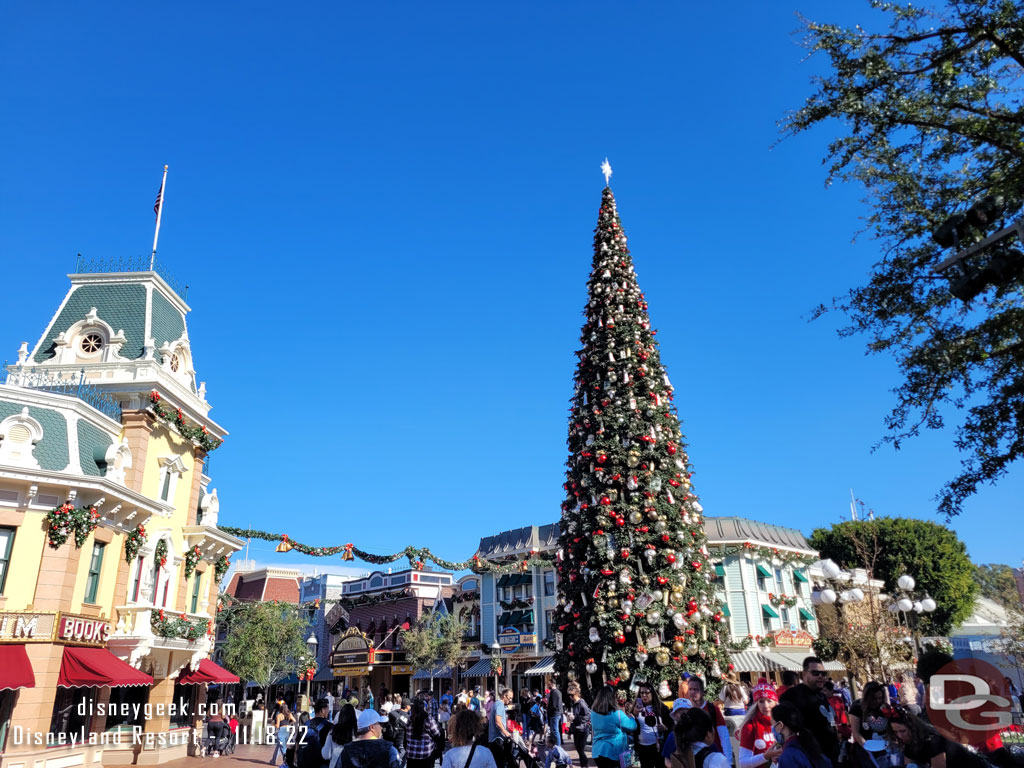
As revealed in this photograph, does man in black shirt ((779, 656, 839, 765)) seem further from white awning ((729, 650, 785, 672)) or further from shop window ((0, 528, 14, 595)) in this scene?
white awning ((729, 650, 785, 672))

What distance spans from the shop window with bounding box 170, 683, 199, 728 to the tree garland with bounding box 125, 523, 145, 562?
6.82 meters

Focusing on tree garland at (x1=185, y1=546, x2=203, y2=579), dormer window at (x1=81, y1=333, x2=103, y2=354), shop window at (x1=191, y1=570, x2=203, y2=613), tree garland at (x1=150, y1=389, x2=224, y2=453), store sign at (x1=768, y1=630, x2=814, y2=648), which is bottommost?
store sign at (x1=768, y1=630, x2=814, y2=648)

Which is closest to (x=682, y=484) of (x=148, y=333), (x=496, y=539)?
(x=148, y=333)

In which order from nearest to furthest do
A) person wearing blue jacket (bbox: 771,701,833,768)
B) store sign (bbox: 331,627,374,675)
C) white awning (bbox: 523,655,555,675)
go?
person wearing blue jacket (bbox: 771,701,833,768)
white awning (bbox: 523,655,555,675)
store sign (bbox: 331,627,374,675)

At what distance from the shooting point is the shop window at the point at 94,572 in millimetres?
18688

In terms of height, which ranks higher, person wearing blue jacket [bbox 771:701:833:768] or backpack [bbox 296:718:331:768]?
person wearing blue jacket [bbox 771:701:833:768]

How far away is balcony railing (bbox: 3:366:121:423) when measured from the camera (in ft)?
69.1

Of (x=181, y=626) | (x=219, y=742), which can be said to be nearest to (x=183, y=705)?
(x=219, y=742)

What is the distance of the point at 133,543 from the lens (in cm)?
2034

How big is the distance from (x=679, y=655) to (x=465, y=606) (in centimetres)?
3478

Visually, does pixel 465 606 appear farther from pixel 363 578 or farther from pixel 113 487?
pixel 113 487

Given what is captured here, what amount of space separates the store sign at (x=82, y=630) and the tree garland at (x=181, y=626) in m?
1.62

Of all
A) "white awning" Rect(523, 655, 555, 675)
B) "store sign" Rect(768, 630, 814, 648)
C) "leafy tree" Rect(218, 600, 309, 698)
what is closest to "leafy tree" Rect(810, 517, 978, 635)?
"store sign" Rect(768, 630, 814, 648)

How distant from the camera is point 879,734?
5.75 metres
